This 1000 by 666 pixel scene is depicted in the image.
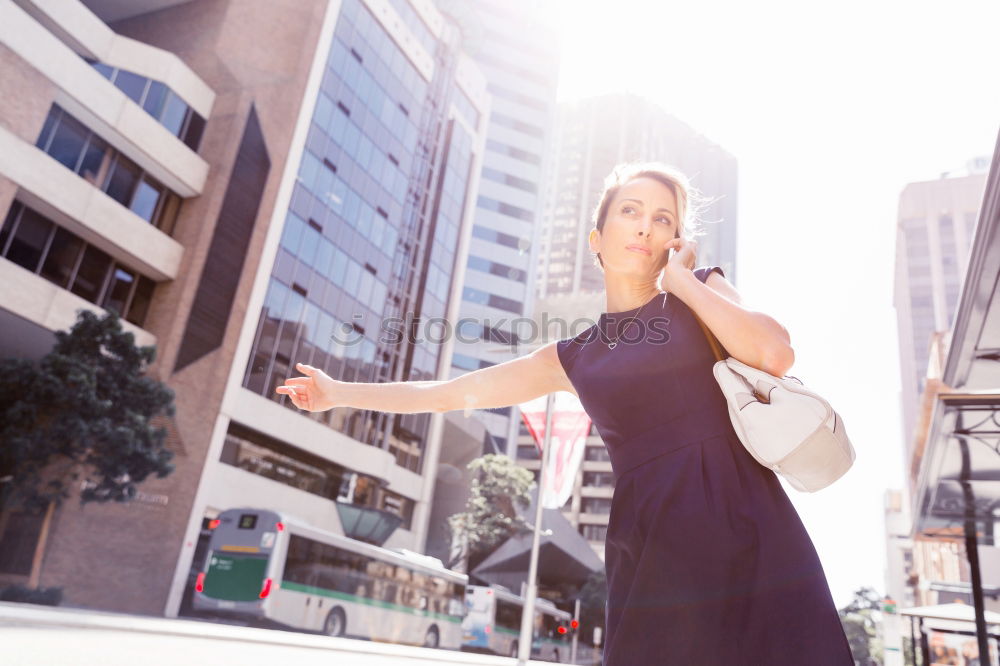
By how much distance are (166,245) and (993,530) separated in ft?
78.2

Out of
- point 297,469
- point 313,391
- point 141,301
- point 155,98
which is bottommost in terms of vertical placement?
point 313,391

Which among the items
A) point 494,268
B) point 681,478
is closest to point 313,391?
point 681,478

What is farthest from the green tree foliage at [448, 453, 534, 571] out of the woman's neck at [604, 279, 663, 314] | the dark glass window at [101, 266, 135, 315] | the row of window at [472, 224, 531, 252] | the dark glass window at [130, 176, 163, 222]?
the woman's neck at [604, 279, 663, 314]

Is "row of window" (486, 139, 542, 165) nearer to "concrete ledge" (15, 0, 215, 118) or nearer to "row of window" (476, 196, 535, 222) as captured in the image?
"row of window" (476, 196, 535, 222)

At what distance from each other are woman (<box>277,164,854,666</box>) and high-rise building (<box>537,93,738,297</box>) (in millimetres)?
105095

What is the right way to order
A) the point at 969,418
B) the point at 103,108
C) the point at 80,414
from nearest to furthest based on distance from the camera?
the point at 969,418
the point at 80,414
the point at 103,108

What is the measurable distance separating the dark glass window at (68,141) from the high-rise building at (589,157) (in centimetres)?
8855

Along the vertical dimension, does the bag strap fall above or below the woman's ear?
below

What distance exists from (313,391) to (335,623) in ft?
62.8

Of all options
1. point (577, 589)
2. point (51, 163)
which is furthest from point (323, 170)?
point (577, 589)

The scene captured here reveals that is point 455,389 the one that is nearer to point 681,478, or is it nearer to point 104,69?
point 681,478

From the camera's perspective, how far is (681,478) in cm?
134

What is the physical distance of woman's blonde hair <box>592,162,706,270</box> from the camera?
1.80 meters

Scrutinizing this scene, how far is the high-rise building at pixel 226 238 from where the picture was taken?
19891mm
